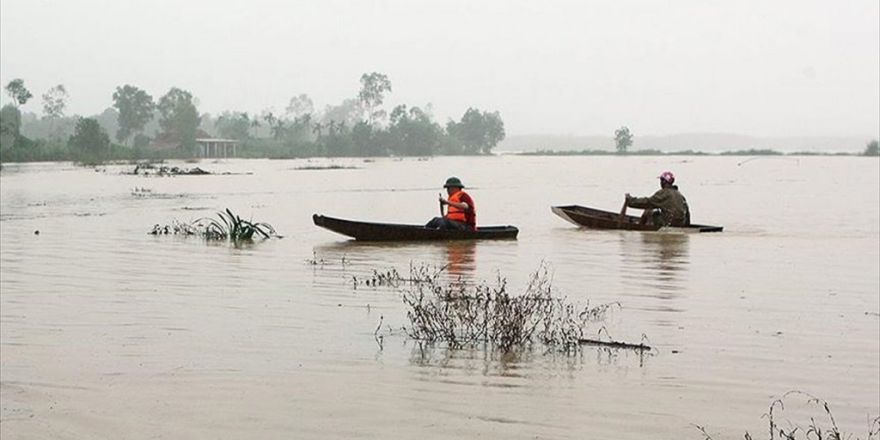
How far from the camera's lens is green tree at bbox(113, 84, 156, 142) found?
111250mm

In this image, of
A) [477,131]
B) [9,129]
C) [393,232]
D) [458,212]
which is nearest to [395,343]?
[458,212]

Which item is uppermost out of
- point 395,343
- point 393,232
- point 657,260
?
point 393,232

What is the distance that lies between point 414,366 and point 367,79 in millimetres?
131964

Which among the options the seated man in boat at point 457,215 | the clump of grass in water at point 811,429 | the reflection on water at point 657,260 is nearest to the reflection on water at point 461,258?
the seated man in boat at point 457,215

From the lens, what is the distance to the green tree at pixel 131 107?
11125cm

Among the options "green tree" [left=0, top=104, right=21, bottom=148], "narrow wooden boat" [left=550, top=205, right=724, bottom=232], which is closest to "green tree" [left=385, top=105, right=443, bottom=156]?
"green tree" [left=0, top=104, right=21, bottom=148]

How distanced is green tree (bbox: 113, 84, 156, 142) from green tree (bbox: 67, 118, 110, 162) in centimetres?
2614

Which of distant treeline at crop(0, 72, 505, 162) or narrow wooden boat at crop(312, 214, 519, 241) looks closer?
narrow wooden boat at crop(312, 214, 519, 241)

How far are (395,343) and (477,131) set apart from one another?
143037mm

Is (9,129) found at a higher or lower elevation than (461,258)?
higher

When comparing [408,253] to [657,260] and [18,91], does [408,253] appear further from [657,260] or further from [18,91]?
[18,91]

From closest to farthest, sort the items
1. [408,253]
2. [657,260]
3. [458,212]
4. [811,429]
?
[811,429] → [657,260] → [408,253] → [458,212]

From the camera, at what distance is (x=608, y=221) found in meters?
20.9

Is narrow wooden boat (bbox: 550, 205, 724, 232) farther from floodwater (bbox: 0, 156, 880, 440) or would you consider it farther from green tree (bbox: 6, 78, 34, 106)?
green tree (bbox: 6, 78, 34, 106)
